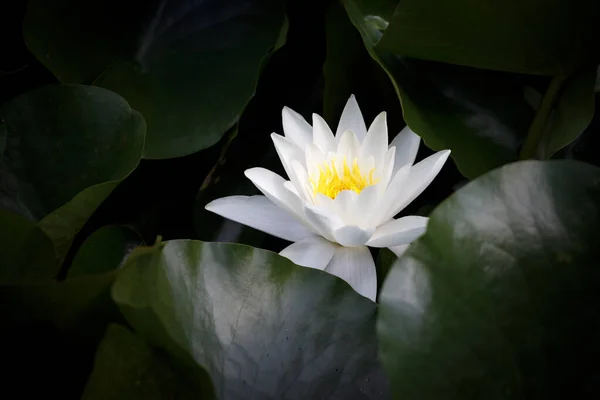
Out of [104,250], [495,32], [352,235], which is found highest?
[495,32]

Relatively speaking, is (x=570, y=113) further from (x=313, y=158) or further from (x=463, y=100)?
(x=313, y=158)

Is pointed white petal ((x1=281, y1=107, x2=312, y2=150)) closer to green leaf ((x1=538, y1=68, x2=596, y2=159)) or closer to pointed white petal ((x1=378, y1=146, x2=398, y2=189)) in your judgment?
pointed white petal ((x1=378, y1=146, x2=398, y2=189))

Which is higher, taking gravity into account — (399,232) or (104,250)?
(399,232)

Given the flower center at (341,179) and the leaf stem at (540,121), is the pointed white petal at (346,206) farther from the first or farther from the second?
the leaf stem at (540,121)

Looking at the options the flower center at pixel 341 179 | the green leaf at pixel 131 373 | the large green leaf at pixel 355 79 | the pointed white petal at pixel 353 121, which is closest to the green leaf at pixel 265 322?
the green leaf at pixel 131 373

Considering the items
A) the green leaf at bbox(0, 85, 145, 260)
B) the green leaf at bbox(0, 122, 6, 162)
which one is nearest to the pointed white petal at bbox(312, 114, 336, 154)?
the green leaf at bbox(0, 85, 145, 260)

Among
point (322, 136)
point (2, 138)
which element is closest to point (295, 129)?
point (322, 136)

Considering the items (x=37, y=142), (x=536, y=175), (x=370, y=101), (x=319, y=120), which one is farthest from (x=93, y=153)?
(x=536, y=175)
